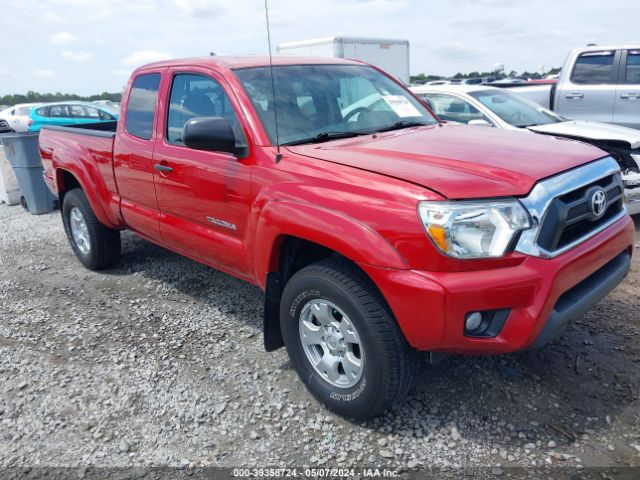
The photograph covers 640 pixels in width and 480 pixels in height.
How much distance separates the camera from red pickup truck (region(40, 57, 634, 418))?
7.72ft

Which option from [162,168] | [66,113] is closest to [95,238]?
[162,168]

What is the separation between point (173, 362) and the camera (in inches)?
141

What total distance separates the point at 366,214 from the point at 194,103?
187 centimetres

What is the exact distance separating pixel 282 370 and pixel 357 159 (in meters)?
1.43

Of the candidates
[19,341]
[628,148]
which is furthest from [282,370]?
[628,148]

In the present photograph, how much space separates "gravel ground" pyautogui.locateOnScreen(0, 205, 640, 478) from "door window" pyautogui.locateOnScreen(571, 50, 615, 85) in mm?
5157

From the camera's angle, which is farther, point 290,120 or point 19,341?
point 19,341

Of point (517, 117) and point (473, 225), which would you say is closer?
point (473, 225)

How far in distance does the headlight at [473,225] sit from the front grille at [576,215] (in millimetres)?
140

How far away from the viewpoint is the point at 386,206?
96.2 inches

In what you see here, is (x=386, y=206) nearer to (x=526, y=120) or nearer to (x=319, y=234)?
(x=319, y=234)

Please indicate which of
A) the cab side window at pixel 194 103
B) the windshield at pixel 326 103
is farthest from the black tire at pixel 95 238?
the windshield at pixel 326 103

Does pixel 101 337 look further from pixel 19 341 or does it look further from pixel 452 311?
pixel 452 311

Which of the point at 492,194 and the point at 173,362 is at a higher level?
the point at 492,194
